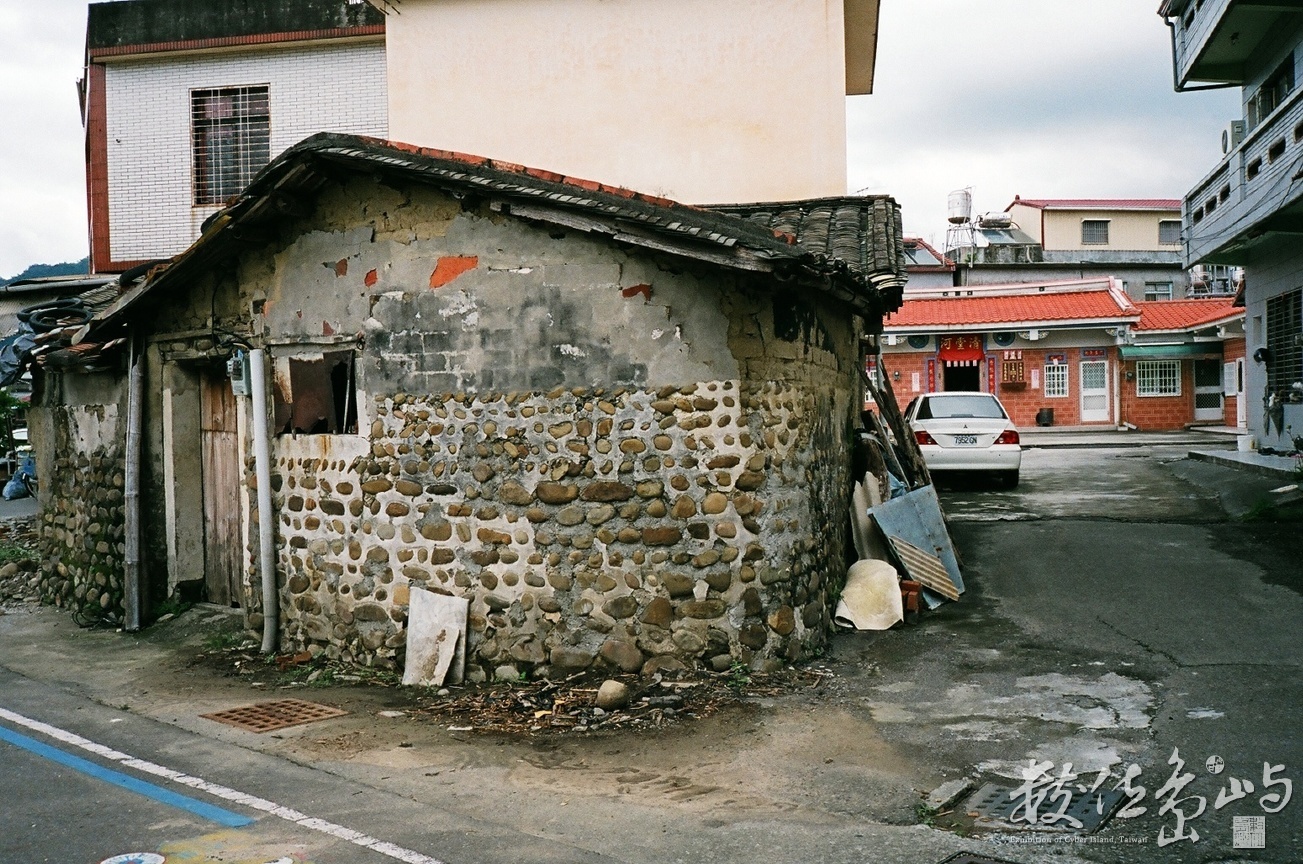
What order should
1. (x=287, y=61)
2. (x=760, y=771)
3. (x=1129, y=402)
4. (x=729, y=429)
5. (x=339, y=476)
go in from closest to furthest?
(x=760, y=771) → (x=729, y=429) → (x=339, y=476) → (x=287, y=61) → (x=1129, y=402)

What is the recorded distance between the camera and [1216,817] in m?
4.75

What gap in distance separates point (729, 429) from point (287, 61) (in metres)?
12.0

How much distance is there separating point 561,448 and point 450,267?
156 centimetres

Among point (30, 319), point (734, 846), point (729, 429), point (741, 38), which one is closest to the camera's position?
point (734, 846)

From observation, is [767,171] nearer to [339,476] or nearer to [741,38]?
[741,38]

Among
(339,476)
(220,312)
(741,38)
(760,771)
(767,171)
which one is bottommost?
(760,771)

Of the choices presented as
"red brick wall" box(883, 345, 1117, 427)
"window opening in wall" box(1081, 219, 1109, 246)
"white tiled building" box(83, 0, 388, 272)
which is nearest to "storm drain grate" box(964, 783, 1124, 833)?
"white tiled building" box(83, 0, 388, 272)

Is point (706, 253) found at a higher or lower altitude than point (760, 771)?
higher

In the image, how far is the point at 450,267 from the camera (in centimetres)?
779

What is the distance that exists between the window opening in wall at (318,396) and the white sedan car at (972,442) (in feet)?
32.8

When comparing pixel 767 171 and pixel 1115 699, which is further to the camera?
pixel 767 171

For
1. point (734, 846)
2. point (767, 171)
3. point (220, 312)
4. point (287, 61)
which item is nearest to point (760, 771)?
point (734, 846)

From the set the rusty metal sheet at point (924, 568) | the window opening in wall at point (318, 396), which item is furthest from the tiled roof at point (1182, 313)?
the window opening in wall at point (318, 396)

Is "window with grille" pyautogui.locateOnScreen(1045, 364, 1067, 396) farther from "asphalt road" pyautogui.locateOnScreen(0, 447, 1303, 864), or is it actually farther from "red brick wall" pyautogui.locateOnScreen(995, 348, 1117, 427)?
"asphalt road" pyautogui.locateOnScreen(0, 447, 1303, 864)
